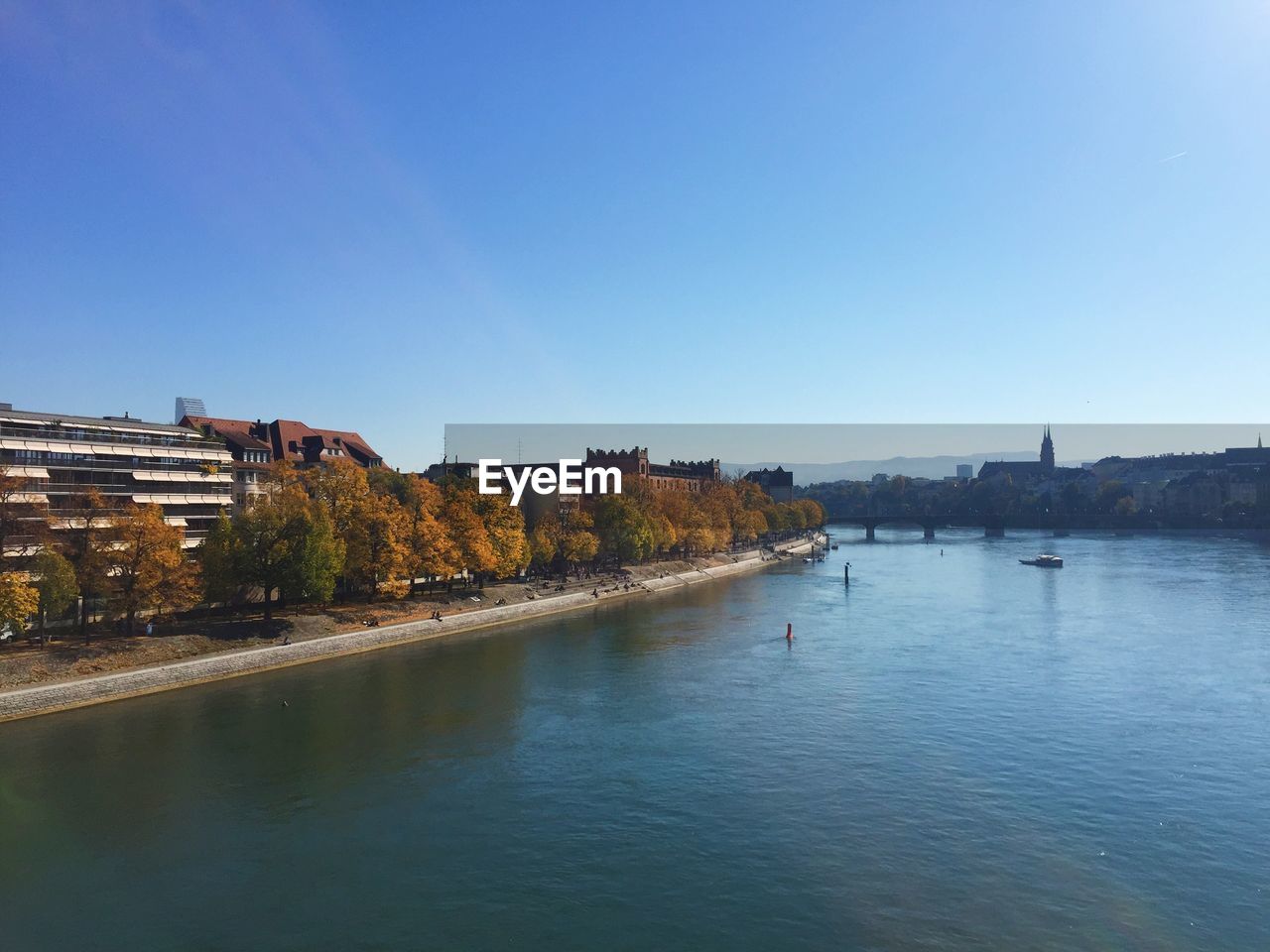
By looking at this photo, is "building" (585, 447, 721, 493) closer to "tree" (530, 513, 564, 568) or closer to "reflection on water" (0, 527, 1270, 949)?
"tree" (530, 513, 564, 568)

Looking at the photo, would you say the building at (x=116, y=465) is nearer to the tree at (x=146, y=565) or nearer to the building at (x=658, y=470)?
the tree at (x=146, y=565)

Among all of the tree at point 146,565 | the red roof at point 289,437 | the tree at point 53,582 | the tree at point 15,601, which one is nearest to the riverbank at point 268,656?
the tree at point 15,601

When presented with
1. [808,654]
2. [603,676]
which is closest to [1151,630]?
[808,654]

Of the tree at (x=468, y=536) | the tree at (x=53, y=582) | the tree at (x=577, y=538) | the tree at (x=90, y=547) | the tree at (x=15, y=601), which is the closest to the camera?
the tree at (x=15, y=601)

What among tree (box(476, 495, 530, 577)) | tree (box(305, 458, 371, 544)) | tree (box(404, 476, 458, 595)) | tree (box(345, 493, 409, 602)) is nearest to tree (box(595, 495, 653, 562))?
tree (box(476, 495, 530, 577))

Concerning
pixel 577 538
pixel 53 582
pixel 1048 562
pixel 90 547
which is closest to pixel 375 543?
pixel 90 547

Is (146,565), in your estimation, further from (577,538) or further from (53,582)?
(577,538)
